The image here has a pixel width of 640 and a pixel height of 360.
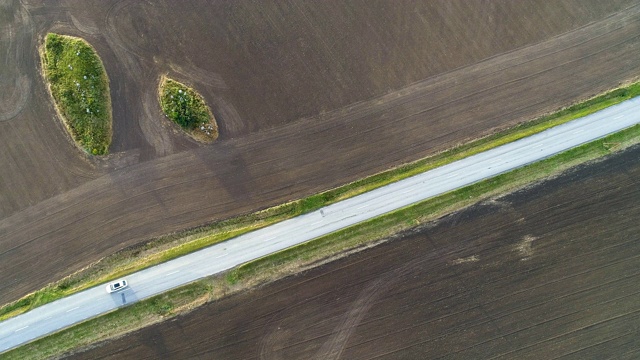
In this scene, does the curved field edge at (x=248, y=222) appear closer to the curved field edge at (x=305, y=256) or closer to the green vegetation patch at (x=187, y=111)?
the curved field edge at (x=305, y=256)

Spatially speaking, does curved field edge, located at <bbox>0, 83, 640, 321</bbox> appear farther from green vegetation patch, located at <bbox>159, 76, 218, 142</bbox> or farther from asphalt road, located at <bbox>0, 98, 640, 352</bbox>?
green vegetation patch, located at <bbox>159, 76, 218, 142</bbox>

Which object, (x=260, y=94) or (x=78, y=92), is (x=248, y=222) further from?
(x=78, y=92)

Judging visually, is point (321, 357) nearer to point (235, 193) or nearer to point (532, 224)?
point (235, 193)

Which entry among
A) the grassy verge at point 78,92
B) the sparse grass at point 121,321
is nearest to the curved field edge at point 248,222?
the sparse grass at point 121,321

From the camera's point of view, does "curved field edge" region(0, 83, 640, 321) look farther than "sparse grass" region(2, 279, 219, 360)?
Yes

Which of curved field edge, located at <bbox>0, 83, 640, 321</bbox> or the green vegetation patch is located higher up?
the green vegetation patch

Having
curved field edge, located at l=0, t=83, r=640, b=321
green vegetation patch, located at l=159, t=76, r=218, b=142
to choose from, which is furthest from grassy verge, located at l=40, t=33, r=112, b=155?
curved field edge, located at l=0, t=83, r=640, b=321
